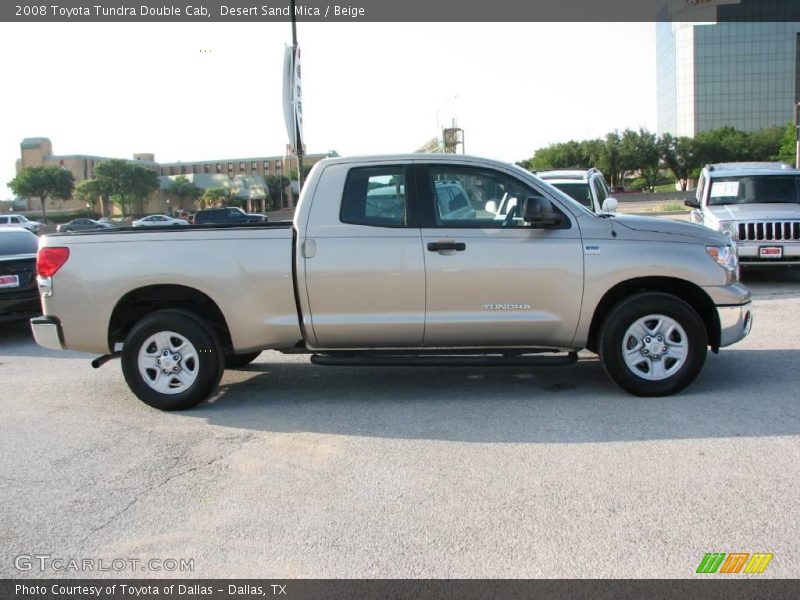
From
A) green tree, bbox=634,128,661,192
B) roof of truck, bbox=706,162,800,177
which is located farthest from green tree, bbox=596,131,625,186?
roof of truck, bbox=706,162,800,177

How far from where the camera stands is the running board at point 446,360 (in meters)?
5.88

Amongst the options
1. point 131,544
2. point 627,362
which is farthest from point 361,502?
point 627,362

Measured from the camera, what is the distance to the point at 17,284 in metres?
9.74

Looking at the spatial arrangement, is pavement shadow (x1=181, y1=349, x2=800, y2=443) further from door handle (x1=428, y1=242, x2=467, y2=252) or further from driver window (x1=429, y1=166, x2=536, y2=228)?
driver window (x1=429, y1=166, x2=536, y2=228)

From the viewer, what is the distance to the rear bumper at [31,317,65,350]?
20.0ft

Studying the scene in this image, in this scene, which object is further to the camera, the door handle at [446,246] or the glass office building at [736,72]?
the glass office building at [736,72]

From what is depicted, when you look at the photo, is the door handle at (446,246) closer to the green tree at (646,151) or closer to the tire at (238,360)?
the tire at (238,360)

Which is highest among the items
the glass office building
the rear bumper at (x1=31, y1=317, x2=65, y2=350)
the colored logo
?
the glass office building

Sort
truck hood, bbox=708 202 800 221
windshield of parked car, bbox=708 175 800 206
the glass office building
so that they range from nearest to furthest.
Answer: truck hood, bbox=708 202 800 221, windshield of parked car, bbox=708 175 800 206, the glass office building

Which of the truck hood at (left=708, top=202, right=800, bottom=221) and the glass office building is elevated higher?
the glass office building

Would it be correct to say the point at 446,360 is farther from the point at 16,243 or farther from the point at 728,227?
the point at 728,227

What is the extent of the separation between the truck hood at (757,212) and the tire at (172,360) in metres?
9.45

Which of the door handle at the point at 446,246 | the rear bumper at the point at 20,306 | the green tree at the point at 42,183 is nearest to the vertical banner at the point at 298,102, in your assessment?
the rear bumper at the point at 20,306

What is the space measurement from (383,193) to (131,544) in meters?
3.42
